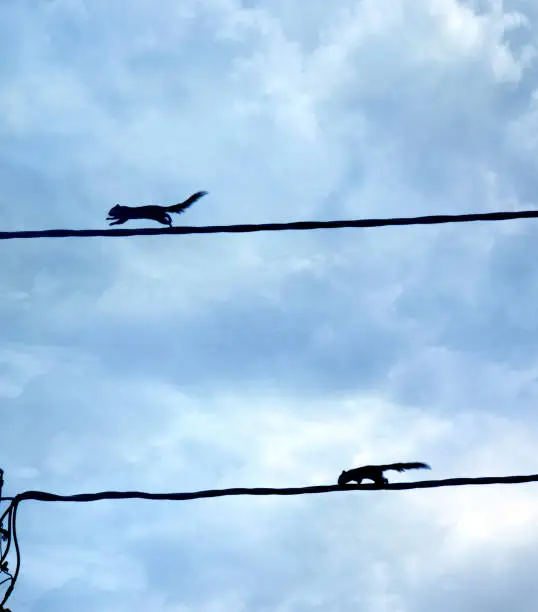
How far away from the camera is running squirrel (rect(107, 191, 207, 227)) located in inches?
276

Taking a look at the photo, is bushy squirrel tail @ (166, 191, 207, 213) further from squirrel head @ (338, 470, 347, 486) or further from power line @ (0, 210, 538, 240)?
squirrel head @ (338, 470, 347, 486)

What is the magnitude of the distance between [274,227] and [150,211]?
2246 mm

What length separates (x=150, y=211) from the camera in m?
7.07

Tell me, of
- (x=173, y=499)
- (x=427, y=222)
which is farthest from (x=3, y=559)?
(x=427, y=222)

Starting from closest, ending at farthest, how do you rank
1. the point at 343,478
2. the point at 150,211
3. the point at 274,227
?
the point at 274,227
the point at 150,211
the point at 343,478

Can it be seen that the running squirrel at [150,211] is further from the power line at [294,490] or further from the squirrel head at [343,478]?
Result: the squirrel head at [343,478]

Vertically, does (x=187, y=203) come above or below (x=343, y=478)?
above

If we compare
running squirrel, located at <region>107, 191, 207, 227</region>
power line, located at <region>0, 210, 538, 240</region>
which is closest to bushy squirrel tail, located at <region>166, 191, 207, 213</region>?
running squirrel, located at <region>107, 191, 207, 227</region>

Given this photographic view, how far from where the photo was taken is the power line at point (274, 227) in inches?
200

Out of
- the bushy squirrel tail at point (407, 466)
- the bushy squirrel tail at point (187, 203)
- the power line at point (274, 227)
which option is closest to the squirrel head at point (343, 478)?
the bushy squirrel tail at point (407, 466)

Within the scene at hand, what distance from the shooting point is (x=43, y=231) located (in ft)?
17.1

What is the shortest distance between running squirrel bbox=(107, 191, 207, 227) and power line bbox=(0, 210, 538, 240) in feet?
5.60

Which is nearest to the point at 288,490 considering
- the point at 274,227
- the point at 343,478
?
the point at 274,227

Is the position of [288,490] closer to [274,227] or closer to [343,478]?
[274,227]
